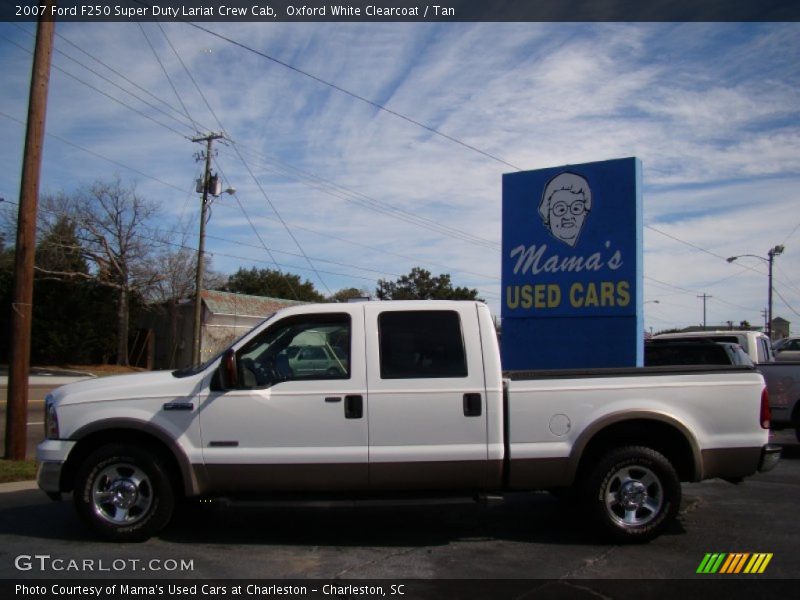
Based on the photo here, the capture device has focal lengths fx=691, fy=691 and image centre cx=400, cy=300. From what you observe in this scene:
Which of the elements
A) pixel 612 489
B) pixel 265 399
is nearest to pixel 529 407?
pixel 612 489

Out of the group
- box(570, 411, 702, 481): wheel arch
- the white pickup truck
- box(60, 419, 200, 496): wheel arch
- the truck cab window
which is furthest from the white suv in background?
box(60, 419, 200, 496): wheel arch

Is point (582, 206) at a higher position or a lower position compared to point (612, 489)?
higher

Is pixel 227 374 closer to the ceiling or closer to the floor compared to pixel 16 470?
closer to the ceiling

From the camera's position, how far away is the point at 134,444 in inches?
223

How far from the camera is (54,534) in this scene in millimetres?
5910

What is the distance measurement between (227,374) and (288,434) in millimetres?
682

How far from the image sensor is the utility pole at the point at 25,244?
30.6 ft

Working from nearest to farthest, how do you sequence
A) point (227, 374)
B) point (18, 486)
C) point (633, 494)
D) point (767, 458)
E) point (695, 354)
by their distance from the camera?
point (227, 374)
point (633, 494)
point (767, 458)
point (18, 486)
point (695, 354)

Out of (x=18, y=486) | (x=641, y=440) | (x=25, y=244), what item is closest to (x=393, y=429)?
(x=641, y=440)

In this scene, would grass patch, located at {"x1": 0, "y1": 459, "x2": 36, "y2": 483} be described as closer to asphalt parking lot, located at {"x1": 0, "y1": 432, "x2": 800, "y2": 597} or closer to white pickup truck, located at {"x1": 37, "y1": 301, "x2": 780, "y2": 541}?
asphalt parking lot, located at {"x1": 0, "y1": 432, "x2": 800, "y2": 597}

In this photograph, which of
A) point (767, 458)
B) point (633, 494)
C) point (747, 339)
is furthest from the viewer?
point (747, 339)

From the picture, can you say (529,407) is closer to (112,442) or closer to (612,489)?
(612,489)

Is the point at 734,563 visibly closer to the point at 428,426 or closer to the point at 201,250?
the point at 428,426

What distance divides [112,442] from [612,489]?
413cm
